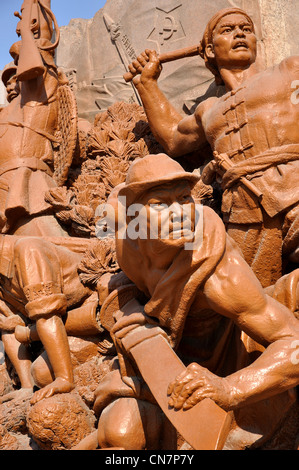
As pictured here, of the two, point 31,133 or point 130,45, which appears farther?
point 130,45

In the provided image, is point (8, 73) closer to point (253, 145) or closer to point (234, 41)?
point (234, 41)

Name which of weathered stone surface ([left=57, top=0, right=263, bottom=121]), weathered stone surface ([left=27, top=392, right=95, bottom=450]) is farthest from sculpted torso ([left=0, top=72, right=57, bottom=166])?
weathered stone surface ([left=27, top=392, right=95, bottom=450])

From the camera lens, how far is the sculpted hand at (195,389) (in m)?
2.88

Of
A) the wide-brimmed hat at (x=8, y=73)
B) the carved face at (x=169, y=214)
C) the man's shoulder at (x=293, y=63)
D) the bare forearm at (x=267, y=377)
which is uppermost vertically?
the wide-brimmed hat at (x=8, y=73)

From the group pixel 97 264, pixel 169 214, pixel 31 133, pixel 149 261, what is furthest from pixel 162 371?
pixel 31 133

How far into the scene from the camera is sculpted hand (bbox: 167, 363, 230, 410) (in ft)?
9.45

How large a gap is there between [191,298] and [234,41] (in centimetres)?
255

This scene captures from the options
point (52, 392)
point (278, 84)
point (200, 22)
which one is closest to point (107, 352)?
point (52, 392)

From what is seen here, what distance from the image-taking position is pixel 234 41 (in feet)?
16.1

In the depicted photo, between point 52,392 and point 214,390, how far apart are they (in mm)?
1378

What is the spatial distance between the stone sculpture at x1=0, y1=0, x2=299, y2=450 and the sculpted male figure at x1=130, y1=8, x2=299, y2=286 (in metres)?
0.01

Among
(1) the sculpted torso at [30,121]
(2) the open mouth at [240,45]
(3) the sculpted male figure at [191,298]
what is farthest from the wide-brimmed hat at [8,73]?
(3) the sculpted male figure at [191,298]

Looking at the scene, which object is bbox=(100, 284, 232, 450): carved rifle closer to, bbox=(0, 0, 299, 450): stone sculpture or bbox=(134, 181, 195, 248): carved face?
bbox=(0, 0, 299, 450): stone sculpture

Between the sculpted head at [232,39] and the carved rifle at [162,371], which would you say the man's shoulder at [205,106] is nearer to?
the sculpted head at [232,39]
